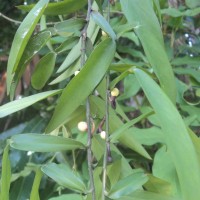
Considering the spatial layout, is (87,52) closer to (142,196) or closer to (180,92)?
(142,196)

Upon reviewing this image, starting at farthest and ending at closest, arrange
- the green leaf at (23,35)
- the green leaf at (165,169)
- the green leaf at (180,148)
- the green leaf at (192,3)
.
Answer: the green leaf at (192,3) → the green leaf at (165,169) → the green leaf at (23,35) → the green leaf at (180,148)

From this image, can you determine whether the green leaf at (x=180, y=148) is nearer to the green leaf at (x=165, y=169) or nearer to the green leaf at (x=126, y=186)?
the green leaf at (x=126, y=186)

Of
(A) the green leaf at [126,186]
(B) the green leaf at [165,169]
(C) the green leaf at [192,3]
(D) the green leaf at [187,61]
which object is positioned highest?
(A) the green leaf at [126,186]

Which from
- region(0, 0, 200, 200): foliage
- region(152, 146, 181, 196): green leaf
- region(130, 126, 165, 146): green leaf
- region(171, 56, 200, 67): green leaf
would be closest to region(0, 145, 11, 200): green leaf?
region(0, 0, 200, 200): foliage

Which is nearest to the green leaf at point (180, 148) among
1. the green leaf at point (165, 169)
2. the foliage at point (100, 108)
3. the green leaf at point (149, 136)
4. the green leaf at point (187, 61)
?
the foliage at point (100, 108)

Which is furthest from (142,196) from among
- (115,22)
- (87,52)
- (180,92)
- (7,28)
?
(7,28)
